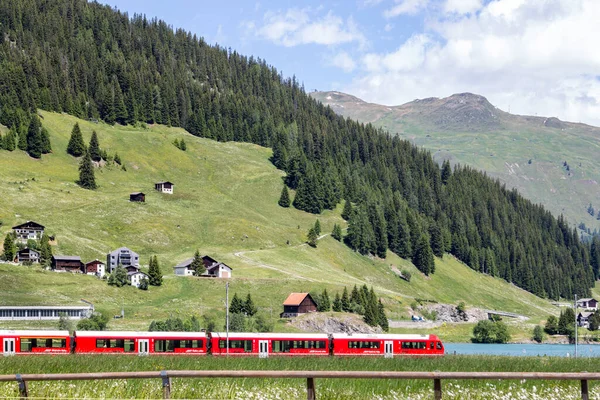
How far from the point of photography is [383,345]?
245 feet

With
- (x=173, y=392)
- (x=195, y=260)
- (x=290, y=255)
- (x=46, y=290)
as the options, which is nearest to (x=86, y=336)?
(x=173, y=392)

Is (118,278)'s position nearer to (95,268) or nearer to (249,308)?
(95,268)

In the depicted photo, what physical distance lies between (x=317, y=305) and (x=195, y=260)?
29.8 meters

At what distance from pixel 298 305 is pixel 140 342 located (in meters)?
82.2

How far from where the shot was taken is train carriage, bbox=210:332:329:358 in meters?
69.5

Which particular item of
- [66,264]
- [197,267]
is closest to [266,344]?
[66,264]

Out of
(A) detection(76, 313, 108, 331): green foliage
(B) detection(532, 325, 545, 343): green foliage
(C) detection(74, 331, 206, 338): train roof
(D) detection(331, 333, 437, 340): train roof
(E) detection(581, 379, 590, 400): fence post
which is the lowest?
(B) detection(532, 325, 545, 343): green foliage

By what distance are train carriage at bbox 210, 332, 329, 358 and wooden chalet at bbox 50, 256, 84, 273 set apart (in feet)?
300

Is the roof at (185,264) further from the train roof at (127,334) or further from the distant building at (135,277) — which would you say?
the train roof at (127,334)

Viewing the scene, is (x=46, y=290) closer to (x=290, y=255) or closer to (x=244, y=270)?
(x=244, y=270)

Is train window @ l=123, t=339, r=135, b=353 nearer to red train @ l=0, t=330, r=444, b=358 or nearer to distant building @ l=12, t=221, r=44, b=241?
red train @ l=0, t=330, r=444, b=358

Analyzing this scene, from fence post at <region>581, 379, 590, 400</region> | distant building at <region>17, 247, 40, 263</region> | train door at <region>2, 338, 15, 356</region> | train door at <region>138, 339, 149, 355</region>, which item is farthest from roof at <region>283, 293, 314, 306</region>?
fence post at <region>581, 379, 590, 400</region>

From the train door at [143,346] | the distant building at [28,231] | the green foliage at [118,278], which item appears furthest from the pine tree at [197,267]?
the train door at [143,346]

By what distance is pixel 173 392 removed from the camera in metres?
27.6
